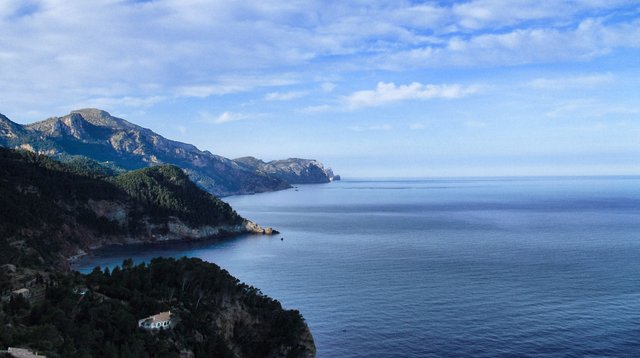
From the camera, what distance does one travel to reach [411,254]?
14912 centimetres

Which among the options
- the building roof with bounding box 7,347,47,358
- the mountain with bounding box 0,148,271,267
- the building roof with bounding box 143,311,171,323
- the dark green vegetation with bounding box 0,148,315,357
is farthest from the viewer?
the mountain with bounding box 0,148,271,267

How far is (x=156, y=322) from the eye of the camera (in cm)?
6309

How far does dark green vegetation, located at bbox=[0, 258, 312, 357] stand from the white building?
1.05 meters

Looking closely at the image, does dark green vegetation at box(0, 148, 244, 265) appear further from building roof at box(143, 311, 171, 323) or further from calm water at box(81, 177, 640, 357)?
building roof at box(143, 311, 171, 323)

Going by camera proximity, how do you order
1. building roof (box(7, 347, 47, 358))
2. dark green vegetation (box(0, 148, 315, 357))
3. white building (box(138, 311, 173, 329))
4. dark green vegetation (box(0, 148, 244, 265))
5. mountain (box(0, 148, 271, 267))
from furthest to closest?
mountain (box(0, 148, 271, 267)) < dark green vegetation (box(0, 148, 244, 265)) < white building (box(138, 311, 173, 329)) < dark green vegetation (box(0, 148, 315, 357)) < building roof (box(7, 347, 47, 358))

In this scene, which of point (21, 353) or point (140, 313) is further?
point (140, 313)

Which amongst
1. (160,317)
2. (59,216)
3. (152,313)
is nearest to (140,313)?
(152,313)

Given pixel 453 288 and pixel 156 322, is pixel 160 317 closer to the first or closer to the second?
pixel 156 322

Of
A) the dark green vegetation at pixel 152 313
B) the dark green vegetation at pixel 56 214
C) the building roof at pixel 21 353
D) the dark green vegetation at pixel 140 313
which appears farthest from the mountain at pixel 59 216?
the building roof at pixel 21 353

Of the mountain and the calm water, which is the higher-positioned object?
the mountain

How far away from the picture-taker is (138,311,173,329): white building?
62750 millimetres

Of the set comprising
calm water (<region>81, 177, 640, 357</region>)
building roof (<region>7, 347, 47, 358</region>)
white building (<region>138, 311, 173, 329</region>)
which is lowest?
calm water (<region>81, 177, 640, 357</region>)

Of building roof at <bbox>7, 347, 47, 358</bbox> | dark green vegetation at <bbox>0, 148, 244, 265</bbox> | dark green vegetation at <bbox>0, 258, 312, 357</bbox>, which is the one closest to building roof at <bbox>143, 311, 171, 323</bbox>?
dark green vegetation at <bbox>0, 258, 312, 357</bbox>

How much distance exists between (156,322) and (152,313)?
322cm
